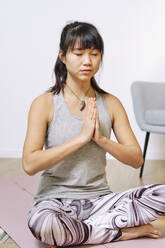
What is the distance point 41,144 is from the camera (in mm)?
1421

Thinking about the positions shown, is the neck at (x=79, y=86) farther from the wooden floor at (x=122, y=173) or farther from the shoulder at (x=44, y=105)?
the wooden floor at (x=122, y=173)

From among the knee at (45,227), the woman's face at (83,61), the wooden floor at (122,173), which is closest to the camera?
the knee at (45,227)

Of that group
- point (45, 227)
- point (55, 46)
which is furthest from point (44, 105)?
point (55, 46)

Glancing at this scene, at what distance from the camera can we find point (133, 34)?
3.14m

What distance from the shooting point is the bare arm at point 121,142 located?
1.40 metres

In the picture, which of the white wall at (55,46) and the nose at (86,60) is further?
the white wall at (55,46)

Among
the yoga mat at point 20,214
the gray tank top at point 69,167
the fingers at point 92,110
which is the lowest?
the yoga mat at point 20,214

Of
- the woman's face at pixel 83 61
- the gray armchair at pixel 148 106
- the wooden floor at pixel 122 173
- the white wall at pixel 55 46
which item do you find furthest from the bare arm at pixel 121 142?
the white wall at pixel 55 46

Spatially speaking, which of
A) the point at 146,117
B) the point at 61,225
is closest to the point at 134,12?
the point at 146,117

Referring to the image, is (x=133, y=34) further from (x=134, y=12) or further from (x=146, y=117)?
(x=146, y=117)

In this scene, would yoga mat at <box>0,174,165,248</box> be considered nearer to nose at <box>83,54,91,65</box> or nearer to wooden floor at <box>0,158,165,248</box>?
wooden floor at <box>0,158,165,248</box>

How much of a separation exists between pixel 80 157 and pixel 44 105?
0.76 ft

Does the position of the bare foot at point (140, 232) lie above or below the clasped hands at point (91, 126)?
below

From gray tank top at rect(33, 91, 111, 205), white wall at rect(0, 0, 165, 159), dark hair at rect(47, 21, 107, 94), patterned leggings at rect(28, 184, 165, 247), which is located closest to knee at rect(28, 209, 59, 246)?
patterned leggings at rect(28, 184, 165, 247)
